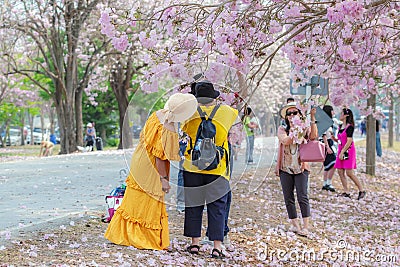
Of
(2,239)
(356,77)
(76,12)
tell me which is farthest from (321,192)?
(76,12)

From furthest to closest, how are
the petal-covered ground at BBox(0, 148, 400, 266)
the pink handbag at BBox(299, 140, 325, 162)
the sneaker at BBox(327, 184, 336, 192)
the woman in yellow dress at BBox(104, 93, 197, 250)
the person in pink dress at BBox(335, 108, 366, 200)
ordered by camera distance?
the sneaker at BBox(327, 184, 336, 192), the person in pink dress at BBox(335, 108, 366, 200), the pink handbag at BBox(299, 140, 325, 162), the woman in yellow dress at BBox(104, 93, 197, 250), the petal-covered ground at BBox(0, 148, 400, 266)

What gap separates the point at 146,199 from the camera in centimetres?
674

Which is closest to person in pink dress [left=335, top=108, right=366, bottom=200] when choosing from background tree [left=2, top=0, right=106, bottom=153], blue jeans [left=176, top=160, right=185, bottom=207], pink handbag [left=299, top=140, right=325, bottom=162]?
pink handbag [left=299, top=140, right=325, bottom=162]

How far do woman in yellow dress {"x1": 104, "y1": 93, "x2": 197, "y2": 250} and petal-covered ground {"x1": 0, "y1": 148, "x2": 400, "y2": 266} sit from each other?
17 centimetres

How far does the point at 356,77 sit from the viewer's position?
34.9ft

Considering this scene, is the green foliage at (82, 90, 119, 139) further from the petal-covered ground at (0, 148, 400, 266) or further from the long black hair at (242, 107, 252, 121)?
the long black hair at (242, 107, 252, 121)

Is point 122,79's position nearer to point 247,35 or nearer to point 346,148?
point 346,148

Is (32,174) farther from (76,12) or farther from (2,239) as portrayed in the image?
(76,12)

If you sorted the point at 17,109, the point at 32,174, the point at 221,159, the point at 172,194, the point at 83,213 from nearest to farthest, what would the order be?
1. the point at 221,159
2. the point at 172,194
3. the point at 83,213
4. the point at 32,174
5. the point at 17,109

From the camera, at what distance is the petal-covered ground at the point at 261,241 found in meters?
6.20

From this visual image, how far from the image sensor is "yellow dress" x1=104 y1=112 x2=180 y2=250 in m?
6.70

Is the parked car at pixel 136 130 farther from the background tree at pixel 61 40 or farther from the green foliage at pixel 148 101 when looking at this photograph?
the background tree at pixel 61 40

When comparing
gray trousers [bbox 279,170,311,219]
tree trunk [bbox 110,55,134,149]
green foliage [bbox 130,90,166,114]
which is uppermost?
tree trunk [bbox 110,55,134,149]

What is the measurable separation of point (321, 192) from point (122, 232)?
754cm
